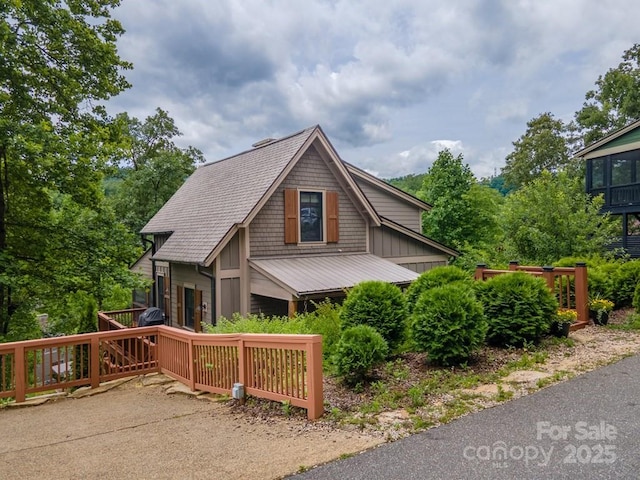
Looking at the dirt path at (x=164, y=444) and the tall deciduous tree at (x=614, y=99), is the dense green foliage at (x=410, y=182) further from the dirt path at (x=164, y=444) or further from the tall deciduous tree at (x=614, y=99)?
the dirt path at (x=164, y=444)

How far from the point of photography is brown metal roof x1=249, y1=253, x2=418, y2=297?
10.6m

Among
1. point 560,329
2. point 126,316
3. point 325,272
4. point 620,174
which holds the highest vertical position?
point 620,174

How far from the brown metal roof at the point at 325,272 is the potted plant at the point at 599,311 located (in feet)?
15.4

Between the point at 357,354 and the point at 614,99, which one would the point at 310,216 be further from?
the point at 614,99

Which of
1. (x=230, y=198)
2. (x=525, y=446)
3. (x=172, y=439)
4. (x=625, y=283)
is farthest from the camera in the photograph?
(x=230, y=198)

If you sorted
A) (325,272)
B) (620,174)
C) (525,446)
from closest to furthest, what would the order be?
(525,446)
(325,272)
(620,174)

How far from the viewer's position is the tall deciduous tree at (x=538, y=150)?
36.5 metres

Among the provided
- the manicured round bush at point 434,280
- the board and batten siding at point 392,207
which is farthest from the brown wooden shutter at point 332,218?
the manicured round bush at point 434,280

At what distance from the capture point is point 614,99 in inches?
1159

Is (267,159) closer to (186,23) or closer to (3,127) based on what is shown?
(186,23)

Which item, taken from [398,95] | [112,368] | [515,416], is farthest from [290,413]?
[398,95]

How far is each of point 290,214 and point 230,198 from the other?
2.25 metres

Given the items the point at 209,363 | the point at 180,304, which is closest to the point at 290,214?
the point at 180,304

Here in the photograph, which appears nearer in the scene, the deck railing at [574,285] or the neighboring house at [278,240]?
the deck railing at [574,285]
